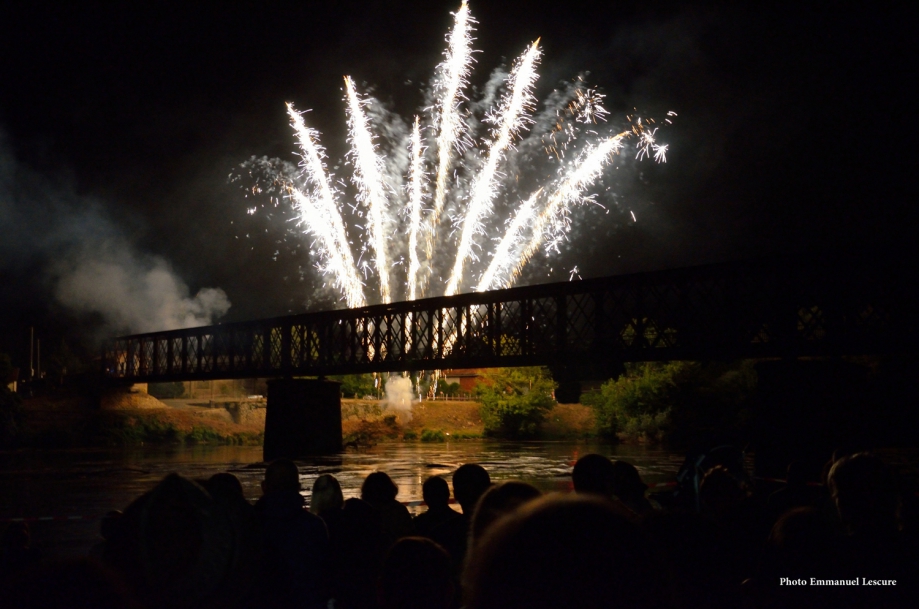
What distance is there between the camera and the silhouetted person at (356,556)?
17.5 feet

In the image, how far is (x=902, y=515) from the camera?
382 centimetres

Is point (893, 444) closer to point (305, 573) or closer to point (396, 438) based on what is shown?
point (396, 438)

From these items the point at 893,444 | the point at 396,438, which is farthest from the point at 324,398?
the point at 893,444

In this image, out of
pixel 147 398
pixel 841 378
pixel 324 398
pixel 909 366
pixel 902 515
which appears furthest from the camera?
pixel 147 398

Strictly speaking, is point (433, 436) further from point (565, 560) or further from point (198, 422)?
point (565, 560)

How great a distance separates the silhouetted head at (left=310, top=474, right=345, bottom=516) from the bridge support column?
31812 millimetres

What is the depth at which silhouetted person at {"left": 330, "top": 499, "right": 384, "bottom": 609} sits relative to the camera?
534cm

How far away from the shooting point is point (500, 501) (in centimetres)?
416

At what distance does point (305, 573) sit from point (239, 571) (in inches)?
71.7

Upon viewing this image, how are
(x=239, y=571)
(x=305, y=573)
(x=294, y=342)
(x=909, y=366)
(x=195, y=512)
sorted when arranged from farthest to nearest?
(x=294, y=342) < (x=909, y=366) < (x=305, y=573) < (x=239, y=571) < (x=195, y=512)

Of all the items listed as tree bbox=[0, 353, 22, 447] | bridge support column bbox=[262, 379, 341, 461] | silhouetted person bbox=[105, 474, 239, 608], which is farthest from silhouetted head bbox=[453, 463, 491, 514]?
tree bbox=[0, 353, 22, 447]

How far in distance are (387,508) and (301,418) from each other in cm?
3271

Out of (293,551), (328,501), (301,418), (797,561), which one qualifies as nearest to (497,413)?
(301,418)

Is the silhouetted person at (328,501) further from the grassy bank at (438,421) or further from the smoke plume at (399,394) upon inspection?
the smoke plume at (399,394)
